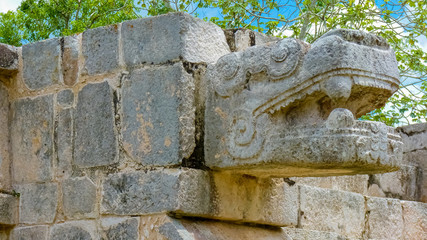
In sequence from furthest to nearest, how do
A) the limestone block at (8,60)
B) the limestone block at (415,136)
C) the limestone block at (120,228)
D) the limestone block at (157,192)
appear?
the limestone block at (415,136) → the limestone block at (8,60) → the limestone block at (120,228) → the limestone block at (157,192)

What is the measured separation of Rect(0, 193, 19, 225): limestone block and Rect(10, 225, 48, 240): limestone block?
0.20 feet

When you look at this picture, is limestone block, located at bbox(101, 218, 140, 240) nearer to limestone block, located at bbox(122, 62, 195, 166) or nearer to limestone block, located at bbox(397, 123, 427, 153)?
limestone block, located at bbox(122, 62, 195, 166)

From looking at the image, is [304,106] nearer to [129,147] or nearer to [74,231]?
[129,147]

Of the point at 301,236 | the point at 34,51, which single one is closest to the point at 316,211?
the point at 301,236

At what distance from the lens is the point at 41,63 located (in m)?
4.18

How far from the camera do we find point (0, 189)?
4.11 m

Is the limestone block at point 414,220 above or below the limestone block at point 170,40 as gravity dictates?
below

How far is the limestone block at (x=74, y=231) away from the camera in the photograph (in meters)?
3.77

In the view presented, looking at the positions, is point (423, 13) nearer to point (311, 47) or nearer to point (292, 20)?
point (292, 20)

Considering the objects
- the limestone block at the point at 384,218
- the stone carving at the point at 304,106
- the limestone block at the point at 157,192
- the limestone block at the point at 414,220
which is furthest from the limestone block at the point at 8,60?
the limestone block at the point at 414,220

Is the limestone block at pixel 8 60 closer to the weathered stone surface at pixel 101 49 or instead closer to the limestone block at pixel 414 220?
the weathered stone surface at pixel 101 49

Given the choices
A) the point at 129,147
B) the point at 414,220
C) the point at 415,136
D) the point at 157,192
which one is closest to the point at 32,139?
the point at 129,147

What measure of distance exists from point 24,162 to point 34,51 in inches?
25.1

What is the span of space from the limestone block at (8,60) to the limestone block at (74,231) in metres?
0.96
